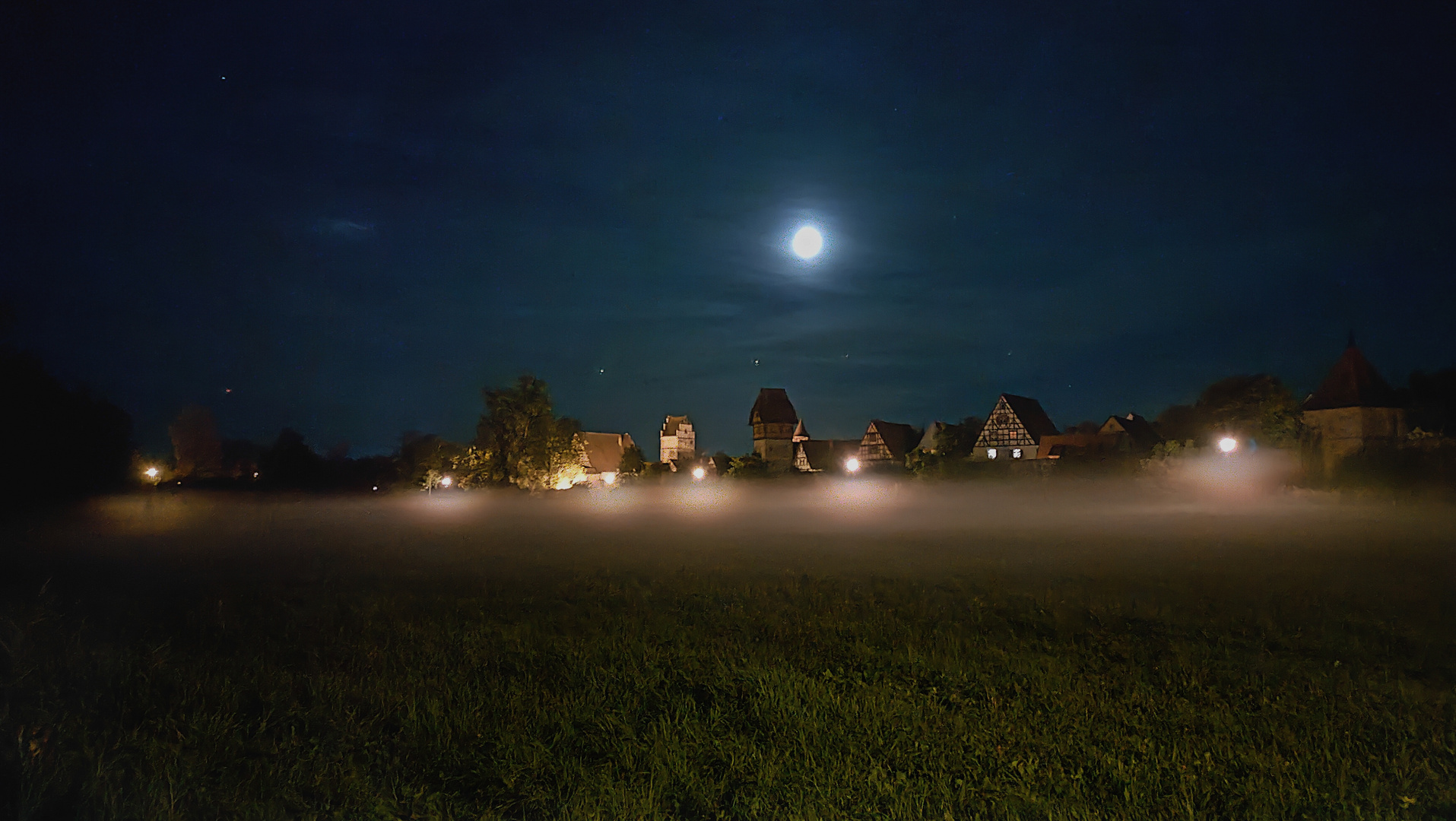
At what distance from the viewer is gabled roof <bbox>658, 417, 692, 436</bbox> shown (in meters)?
141

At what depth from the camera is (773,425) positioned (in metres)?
108

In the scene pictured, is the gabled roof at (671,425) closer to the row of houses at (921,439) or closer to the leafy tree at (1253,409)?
the row of houses at (921,439)

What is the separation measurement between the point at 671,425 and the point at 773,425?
3741 centimetres

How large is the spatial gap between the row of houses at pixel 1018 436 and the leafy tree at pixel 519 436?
3610cm

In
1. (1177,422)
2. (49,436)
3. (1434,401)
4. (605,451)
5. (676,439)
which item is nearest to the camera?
(49,436)

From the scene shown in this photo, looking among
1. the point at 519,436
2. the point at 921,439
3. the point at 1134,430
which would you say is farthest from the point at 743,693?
the point at 1134,430

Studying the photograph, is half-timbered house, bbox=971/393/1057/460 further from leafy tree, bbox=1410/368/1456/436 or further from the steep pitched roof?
leafy tree, bbox=1410/368/1456/436

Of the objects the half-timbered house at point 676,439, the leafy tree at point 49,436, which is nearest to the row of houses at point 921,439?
the half-timbered house at point 676,439

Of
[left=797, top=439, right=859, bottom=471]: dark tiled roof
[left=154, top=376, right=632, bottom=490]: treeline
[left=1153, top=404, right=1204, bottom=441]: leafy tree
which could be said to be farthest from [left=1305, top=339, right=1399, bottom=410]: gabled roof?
[left=154, top=376, right=632, bottom=490]: treeline

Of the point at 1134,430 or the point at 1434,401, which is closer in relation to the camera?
the point at 1434,401

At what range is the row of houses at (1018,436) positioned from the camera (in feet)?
167

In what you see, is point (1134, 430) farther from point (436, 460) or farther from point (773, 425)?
point (436, 460)

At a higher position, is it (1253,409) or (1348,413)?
(1253,409)

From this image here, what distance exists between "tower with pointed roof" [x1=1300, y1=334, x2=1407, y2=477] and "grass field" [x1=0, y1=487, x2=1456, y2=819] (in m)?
43.6
